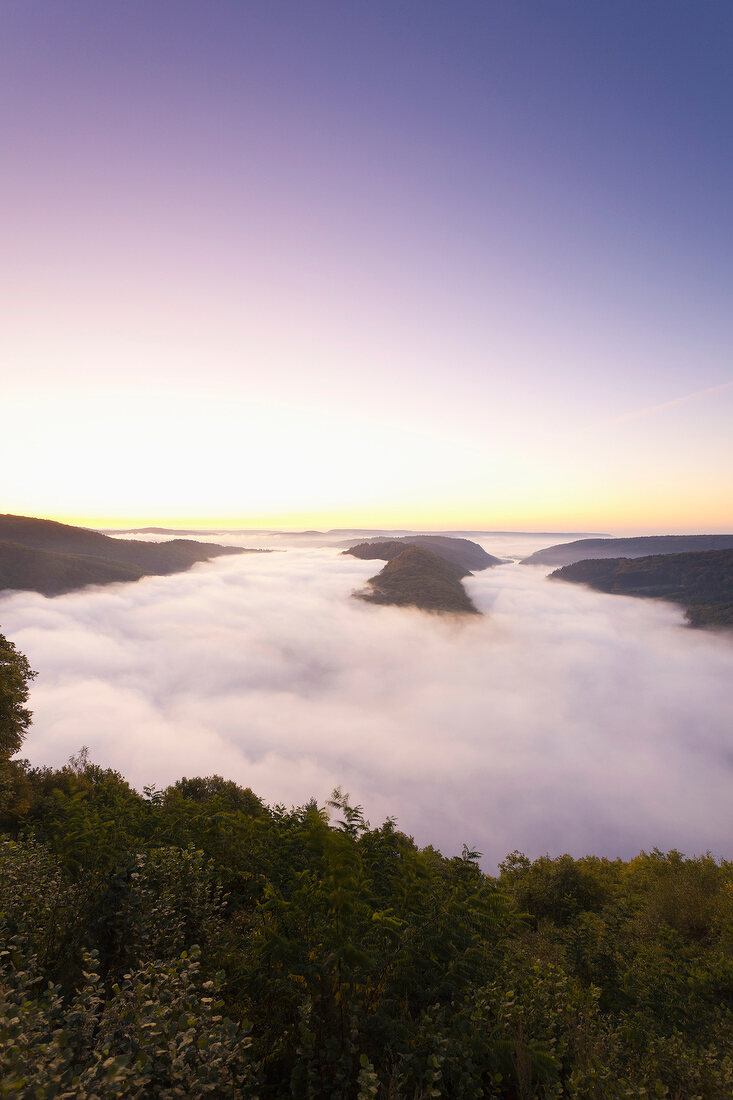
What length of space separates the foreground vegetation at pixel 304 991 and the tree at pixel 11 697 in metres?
14.8

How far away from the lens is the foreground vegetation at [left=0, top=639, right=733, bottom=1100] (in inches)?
199

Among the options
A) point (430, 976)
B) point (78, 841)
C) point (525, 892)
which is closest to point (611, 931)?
point (525, 892)

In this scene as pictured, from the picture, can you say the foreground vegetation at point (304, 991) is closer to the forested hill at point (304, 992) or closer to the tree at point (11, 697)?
the forested hill at point (304, 992)

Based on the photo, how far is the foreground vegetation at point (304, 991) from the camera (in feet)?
16.6

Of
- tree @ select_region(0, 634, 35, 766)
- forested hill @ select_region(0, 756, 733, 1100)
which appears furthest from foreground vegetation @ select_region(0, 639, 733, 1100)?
tree @ select_region(0, 634, 35, 766)

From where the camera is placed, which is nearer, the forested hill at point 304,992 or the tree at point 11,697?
the forested hill at point 304,992

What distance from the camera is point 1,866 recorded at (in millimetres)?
10508

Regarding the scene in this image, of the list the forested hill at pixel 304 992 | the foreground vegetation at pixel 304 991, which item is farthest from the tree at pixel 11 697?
the forested hill at pixel 304 992

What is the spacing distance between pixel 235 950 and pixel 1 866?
6237mm

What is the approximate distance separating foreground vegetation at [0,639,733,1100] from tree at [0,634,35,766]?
584 inches

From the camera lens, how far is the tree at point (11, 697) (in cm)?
2791

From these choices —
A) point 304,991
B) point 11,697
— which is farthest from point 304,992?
point 11,697

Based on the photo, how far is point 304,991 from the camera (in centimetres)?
802

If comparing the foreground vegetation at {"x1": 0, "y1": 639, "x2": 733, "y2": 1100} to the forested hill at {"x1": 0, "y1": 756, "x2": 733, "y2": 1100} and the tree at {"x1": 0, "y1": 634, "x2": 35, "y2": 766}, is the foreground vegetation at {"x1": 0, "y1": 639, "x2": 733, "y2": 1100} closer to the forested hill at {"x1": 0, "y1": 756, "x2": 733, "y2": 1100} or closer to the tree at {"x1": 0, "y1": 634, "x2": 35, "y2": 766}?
the forested hill at {"x1": 0, "y1": 756, "x2": 733, "y2": 1100}
